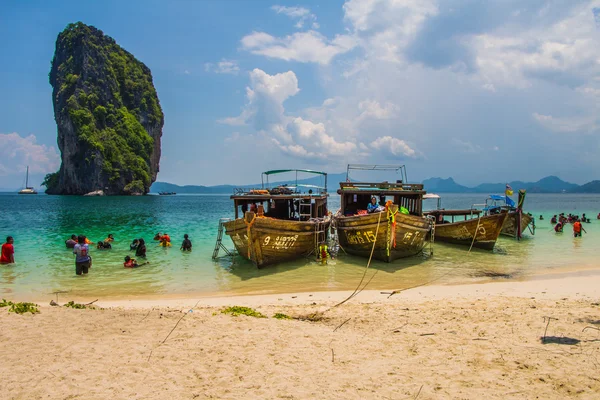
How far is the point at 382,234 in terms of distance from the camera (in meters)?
14.8

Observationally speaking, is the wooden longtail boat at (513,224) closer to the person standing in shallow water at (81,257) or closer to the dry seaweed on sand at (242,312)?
the dry seaweed on sand at (242,312)

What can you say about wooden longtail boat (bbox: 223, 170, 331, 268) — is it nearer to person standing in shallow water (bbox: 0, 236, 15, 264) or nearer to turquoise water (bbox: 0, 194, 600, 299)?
turquoise water (bbox: 0, 194, 600, 299)

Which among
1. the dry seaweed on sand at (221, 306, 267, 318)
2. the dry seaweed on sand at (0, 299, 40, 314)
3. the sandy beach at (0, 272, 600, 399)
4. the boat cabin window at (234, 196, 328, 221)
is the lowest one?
the dry seaweed on sand at (221, 306, 267, 318)

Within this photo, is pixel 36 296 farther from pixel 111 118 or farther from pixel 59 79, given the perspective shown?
pixel 59 79

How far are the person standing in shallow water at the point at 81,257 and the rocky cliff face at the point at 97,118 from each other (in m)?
85.1

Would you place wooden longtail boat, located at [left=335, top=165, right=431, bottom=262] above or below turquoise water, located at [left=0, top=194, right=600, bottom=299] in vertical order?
above

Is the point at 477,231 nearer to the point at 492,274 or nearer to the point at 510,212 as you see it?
the point at 510,212

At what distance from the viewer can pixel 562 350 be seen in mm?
5461

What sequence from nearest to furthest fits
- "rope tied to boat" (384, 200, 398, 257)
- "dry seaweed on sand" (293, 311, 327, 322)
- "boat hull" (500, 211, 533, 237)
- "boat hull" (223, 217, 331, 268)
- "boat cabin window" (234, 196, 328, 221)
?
"dry seaweed on sand" (293, 311, 327, 322)
"boat hull" (223, 217, 331, 268)
"rope tied to boat" (384, 200, 398, 257)
"boat cabin window" (234, 196, 328, 221)
"boat hull" (500, 211, 533, 237)

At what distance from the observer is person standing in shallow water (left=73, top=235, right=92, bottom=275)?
13242mm

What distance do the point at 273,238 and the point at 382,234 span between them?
427 centimetres

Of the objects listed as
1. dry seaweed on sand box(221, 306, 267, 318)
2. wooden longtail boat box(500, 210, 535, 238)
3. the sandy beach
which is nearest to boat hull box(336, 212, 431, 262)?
the sandy beach

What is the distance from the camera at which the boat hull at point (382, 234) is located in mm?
14766

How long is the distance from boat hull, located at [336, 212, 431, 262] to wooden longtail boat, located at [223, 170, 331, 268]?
1.24m
